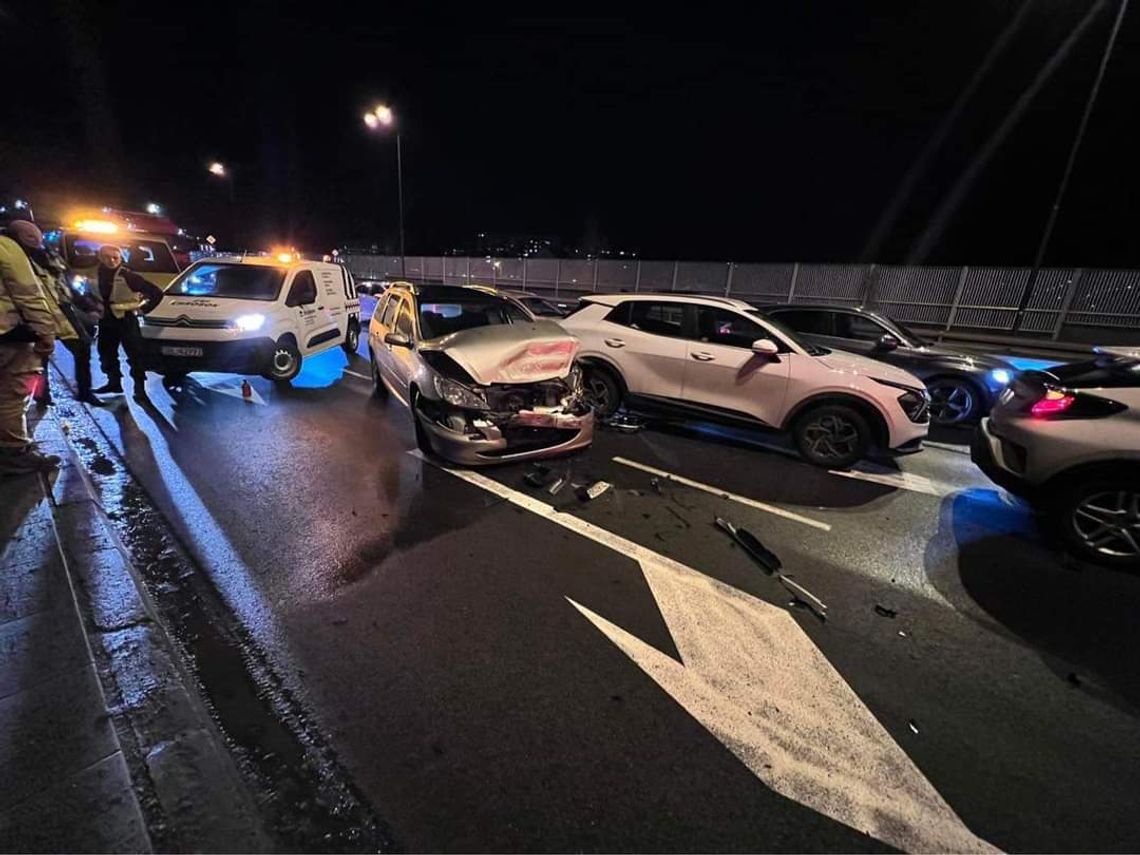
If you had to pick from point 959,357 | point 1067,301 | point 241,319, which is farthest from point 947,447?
point 1067,301

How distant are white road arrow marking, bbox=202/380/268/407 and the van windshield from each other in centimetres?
138

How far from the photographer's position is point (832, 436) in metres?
5.69

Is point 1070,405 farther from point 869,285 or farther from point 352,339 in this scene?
point 869,285

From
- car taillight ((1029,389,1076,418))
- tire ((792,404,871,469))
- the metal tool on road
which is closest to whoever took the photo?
the metal tool on road

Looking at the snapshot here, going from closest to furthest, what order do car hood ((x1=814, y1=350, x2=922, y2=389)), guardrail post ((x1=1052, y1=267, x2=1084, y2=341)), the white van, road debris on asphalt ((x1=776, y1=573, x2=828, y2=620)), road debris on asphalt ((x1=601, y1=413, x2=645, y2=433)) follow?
road debris on asphalt ((x1=776, y1=573, x2=828, y2=620)), car hood ((x1=814, y1=350, x2=922, y2=389)), road debris on asphalt ((x1=601, y1=413, x2=645, y2=433)), the white van, guardrail post ((x1=1052, y1=267, x2=1084, y2=341))

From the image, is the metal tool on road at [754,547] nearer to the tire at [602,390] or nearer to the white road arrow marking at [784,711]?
the white road arrow marking at [784,711]

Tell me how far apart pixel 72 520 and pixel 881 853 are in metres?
Result: 5.14

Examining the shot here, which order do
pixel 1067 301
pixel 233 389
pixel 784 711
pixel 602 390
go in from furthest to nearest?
pixel 1067 301, pixel 233 389, pixel 602 390, pixel 784 711

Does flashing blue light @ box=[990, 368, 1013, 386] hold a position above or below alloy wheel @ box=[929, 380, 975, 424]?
above

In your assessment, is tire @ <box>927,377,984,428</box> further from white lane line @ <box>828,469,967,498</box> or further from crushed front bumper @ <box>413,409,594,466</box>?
crushed front bumper @ <box>413,409,594,466</box>

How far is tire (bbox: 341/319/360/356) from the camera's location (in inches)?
455

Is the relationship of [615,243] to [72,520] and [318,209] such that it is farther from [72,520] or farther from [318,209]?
[72,520]

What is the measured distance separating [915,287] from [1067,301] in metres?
4.27

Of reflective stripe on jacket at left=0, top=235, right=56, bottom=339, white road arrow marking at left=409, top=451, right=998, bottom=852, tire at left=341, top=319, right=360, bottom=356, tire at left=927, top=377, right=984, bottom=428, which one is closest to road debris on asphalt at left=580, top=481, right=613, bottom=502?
white road arrow marking at left=409, top=451, right=998, bottom=852
